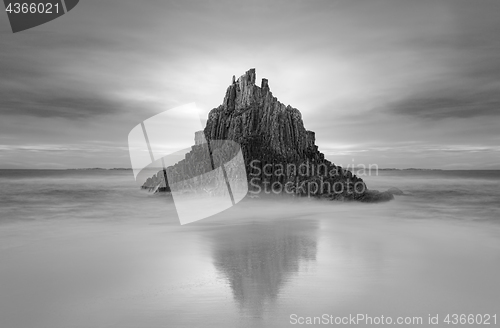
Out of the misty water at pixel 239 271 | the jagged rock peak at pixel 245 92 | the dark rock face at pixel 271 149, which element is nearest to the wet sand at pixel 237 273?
the misty water at pixel 239 271

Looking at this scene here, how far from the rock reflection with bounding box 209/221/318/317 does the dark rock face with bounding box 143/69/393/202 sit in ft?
25.9

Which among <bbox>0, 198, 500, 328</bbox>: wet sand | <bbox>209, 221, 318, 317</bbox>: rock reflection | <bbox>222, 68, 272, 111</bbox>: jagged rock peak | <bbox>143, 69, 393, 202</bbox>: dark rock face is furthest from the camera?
<bbox>222, 68, 272, 111</bbox>: jagged rock peak

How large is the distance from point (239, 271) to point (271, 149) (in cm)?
1491

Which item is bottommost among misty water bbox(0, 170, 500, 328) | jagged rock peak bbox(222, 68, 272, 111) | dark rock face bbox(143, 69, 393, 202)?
misty water bbox(0, 170, 500, 328)

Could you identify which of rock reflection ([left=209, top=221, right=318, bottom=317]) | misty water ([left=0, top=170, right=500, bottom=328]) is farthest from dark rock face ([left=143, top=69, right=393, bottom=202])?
rock reflection ([left=209, top=221, right=318, bottom=317])

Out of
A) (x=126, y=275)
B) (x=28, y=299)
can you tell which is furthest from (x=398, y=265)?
(x=28, y=299)

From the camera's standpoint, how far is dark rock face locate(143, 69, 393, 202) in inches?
774

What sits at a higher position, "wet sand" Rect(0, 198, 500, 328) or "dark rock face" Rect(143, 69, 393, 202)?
"dark rock face" Rect(143, 69, 393, 202)

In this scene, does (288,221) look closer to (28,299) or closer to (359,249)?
(359,249)

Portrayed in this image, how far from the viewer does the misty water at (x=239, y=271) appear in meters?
4.87

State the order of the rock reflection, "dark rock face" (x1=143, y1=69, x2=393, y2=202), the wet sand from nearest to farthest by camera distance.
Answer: the wet sand < the rock reflection < "dark rock face" (x1=143, y1=69, x2=393, y2=202)

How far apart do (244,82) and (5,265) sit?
1810 centimetres

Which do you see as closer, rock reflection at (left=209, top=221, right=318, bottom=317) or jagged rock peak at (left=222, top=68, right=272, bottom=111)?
rock reflection at (left=209, top=221, right=318, bottom=317)

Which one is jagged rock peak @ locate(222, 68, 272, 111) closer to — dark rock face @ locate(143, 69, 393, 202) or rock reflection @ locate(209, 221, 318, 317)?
dark rock face @ locate(143, 69, 393, 202)
